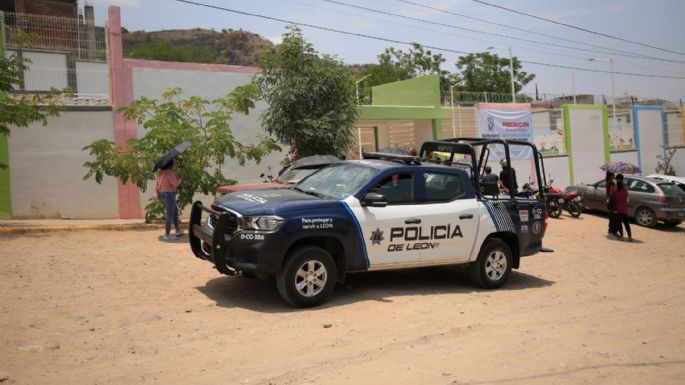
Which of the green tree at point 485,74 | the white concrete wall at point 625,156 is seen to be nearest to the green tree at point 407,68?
the green tree at point 485,74

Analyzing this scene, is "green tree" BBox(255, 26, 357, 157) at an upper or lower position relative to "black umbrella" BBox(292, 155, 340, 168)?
upper

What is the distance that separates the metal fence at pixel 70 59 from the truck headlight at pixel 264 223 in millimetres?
10896

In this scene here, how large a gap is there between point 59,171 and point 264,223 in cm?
1086

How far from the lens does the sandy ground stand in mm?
5348

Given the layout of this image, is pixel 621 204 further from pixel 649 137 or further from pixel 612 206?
pixel 649 137

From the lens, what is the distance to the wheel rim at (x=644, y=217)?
19.7 m

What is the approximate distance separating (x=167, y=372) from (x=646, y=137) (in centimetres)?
3510

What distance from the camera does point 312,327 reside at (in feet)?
21.5

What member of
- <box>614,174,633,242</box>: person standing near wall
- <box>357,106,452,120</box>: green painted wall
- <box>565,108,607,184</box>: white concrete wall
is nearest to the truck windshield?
<box>614,174,633,242</box>: person standing near wall

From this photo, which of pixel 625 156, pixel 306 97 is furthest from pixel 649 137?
pixel 306 97

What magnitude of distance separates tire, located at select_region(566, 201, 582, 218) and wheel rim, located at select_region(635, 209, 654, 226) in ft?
6.18

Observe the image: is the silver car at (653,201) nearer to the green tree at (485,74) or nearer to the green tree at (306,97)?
the green tree at (306,97)

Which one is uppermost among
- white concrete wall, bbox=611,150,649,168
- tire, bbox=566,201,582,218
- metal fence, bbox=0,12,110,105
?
metal fence, bbox=0,12,110,105

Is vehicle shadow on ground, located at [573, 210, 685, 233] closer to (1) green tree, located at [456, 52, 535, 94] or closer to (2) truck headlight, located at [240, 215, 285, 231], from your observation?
(2) truck headlight, located at [240, 215, 285, 231]
